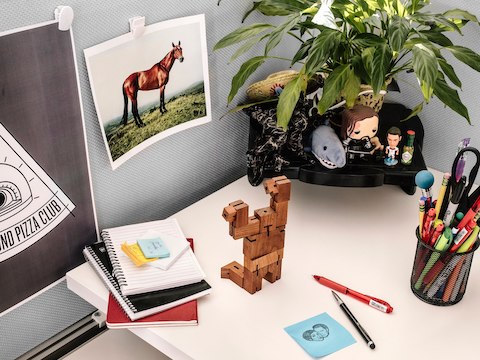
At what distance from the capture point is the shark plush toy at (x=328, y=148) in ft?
3.36

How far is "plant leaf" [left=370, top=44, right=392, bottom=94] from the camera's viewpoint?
86cm

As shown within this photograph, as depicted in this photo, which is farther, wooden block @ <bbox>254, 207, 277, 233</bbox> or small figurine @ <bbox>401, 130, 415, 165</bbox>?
small figurine @ <bbox>401, 130, 415, 165</bbox>

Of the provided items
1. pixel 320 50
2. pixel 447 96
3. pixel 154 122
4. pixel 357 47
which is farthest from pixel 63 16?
pixel 447 96

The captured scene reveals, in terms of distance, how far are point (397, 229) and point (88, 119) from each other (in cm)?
54

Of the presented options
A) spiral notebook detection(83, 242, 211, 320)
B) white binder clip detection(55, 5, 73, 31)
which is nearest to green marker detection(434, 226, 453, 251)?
spiral notebook detection(83, 242, 211, 320)

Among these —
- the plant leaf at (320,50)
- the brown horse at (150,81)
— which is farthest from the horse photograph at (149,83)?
the plant leaf at (320,50)

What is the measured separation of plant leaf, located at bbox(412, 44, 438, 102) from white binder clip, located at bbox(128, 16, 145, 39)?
40cm

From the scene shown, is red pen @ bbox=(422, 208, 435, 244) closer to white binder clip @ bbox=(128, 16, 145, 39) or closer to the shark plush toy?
the shark plush toy

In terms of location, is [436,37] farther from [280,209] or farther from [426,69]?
[280,209]

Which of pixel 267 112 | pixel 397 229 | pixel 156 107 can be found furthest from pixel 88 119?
pixel 397 229

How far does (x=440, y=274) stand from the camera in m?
0.86

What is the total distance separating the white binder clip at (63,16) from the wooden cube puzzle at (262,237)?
1.06 ft

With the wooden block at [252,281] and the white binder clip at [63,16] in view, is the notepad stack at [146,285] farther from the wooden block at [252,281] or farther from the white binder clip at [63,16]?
the white binder clip at [63,16]

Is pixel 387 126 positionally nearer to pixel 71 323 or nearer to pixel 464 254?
pixel 464 254
